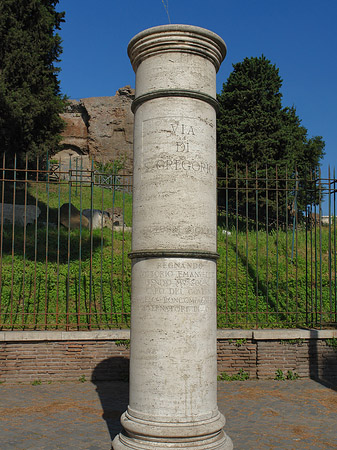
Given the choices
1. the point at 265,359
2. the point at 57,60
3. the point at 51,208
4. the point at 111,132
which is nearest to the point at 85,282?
the point at 265,359

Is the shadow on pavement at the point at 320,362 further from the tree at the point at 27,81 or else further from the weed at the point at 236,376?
the tree at the point at 27,81

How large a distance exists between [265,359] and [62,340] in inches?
124

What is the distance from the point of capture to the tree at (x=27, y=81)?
44.3 feet

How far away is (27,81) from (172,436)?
13.4m

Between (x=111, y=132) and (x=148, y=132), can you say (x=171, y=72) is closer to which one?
(x=148, y=132)

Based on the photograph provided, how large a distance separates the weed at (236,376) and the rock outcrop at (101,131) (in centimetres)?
2110

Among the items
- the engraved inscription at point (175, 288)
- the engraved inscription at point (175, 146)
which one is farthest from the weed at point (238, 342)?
the engraved inscription at point (175, 146)

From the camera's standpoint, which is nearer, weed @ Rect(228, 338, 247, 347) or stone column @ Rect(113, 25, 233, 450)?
stone column @ Rect(113, 25, 233, 450)

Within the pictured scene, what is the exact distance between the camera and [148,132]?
380cm

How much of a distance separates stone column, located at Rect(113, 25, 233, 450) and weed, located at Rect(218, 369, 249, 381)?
10.7 feet

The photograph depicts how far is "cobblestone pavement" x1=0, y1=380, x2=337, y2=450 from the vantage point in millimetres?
4285

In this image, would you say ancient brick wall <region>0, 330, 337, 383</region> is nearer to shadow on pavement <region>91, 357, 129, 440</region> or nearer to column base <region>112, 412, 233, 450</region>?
shadow on pavement <region>91, 357, 129, 440</region>

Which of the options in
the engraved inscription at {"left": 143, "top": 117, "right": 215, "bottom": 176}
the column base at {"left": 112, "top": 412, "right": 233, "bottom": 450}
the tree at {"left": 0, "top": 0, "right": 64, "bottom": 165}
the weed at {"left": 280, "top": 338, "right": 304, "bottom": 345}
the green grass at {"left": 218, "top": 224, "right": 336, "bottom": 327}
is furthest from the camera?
the tree at {"left": 0, "top": 0, "right": 64, "bottom": 165}

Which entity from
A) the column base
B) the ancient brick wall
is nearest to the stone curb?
the ancient brick wall
